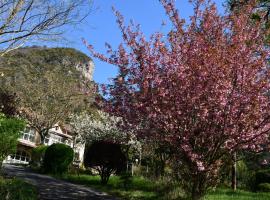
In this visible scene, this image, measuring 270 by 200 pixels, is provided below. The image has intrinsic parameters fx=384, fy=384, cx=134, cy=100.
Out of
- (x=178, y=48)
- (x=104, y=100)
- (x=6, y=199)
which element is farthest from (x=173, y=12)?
(x=6, y=199)

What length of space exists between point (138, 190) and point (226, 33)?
26.7 ft

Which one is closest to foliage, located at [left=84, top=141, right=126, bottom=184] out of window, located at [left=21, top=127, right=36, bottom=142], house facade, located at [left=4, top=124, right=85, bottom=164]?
house facade, located at [left=4, top=124, right=85, bottom=164]

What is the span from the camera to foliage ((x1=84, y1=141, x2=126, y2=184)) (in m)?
19.1

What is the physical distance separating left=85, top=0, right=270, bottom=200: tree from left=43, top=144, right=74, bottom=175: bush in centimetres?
1572

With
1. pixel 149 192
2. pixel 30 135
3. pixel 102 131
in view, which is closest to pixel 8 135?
pixel 149 192

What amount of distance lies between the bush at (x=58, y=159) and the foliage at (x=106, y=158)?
588 cm

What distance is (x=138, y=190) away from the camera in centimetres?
1583

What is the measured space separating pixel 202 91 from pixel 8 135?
8.63m

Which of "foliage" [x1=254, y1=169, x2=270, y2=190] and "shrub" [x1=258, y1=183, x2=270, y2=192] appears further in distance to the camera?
"foliage" [x1=254, y1=169, x2=270, y2=190]

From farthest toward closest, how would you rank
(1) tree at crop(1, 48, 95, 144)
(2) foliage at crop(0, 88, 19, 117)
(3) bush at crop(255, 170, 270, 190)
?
(1) tree at crop(1, 48, 95, 144), (2) foliage at crop(0, 88, 19, 117), (3) bush at crop(255, 170, 270, 190)

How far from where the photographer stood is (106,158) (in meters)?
19.2

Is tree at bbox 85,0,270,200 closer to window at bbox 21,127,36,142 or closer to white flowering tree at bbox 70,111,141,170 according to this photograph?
white flowering tree at bbox 70,111,141,170

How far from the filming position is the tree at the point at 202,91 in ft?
29.1

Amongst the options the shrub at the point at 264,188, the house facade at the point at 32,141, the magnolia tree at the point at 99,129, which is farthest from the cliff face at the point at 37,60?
the shrub at the point at 264,188
